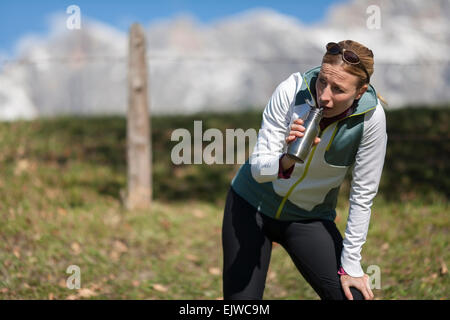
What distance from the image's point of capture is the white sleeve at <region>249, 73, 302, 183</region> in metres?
1.92

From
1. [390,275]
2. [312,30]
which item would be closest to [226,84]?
[390,275]

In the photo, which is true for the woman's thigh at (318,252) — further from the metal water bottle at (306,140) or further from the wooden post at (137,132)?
the wooden post at (137,132)

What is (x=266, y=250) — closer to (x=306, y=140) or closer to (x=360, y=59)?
(x=306, y=140)

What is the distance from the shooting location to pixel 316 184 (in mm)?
2133

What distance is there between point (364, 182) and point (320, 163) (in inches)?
8.7

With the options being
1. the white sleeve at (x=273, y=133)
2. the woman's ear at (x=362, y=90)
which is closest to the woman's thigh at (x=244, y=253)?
the white sleeve at (x=273, y=133)

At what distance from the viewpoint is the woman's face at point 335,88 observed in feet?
5.99

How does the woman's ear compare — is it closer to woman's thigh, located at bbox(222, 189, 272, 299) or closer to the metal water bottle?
the metal water bottle

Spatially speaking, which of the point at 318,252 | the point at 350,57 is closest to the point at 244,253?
the point at 318,252

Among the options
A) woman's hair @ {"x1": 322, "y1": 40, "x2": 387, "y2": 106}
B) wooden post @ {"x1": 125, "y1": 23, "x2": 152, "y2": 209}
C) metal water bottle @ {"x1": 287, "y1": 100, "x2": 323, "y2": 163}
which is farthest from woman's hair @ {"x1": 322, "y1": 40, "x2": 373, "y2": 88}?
wooden post @ {"x1": 125, "y1": 23, "x2": 152, "y2": 209}

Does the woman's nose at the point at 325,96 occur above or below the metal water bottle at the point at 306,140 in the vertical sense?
above

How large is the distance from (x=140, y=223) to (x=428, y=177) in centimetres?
396

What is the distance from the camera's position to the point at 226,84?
611 inches
